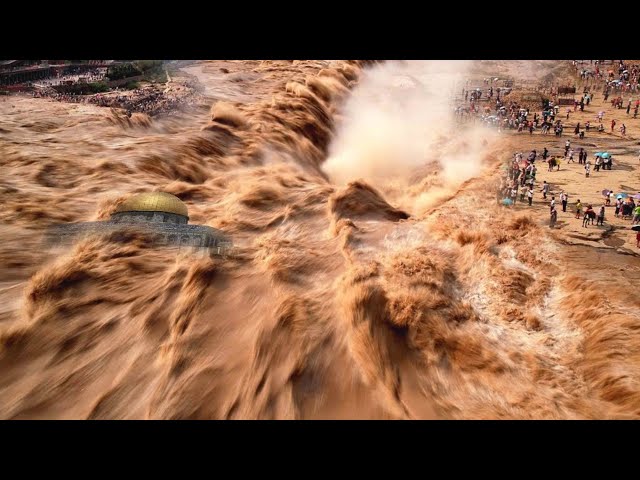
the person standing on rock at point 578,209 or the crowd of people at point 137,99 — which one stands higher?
the crowd of people at point 137,99

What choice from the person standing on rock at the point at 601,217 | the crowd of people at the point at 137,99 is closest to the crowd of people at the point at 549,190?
the person standing on rock at the point at 601,217

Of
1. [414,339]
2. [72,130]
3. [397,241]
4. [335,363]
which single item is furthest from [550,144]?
[72,130]

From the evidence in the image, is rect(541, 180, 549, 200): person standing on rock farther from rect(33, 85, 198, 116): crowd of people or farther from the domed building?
rect(33, 85, 198, 116): crowd of people

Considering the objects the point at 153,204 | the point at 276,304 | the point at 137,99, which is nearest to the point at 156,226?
the point at 153,204

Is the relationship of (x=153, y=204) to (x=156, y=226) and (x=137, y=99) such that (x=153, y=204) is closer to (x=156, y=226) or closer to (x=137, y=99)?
(x=156, y=226)

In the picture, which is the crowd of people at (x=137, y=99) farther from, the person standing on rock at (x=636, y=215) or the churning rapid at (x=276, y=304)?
the person standing on rock at (x=636, y=215)
